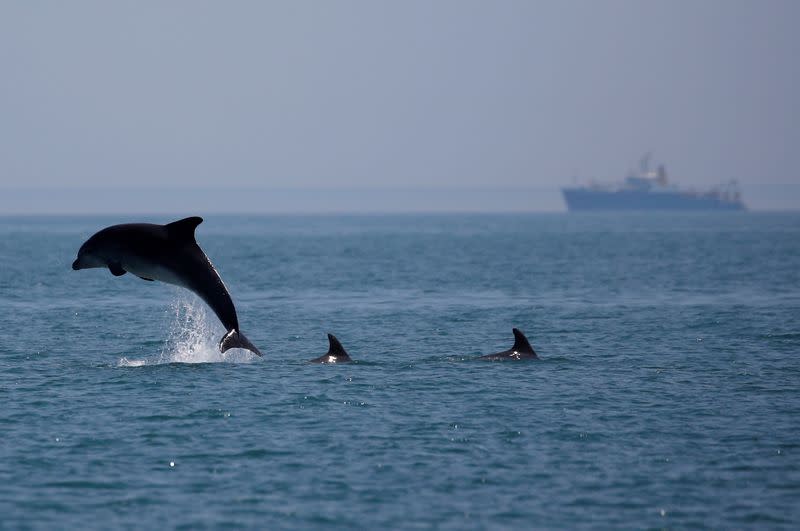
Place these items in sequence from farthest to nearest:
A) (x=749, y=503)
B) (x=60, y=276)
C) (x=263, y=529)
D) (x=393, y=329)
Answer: (x=60, y=276) < (x=393, y=329) < (x=749, y=503) < (x=263, y=529)

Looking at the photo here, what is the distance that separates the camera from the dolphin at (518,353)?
27.0 m

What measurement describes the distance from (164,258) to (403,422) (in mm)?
5942

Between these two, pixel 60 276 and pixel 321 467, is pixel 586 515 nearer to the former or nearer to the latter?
pixel 321 467

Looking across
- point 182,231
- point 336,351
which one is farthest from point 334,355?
point 182,231

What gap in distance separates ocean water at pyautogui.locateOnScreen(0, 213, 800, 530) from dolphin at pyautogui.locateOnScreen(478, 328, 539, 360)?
0.48 metres

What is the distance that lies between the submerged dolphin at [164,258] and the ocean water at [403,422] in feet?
5.34

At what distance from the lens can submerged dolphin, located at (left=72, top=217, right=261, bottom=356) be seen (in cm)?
2239

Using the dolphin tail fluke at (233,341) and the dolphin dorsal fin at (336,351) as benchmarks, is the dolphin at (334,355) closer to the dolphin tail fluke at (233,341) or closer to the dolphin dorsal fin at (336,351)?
the dolphin dorsal fin at (336,351)

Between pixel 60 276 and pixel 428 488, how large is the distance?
158 ft

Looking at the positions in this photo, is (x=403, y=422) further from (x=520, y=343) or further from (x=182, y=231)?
(x=520, y=343)

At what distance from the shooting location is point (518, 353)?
89.1 feet

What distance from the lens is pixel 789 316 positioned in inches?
1558

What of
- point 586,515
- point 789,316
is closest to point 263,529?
point 586,515

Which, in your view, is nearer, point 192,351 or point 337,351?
point 337,351
